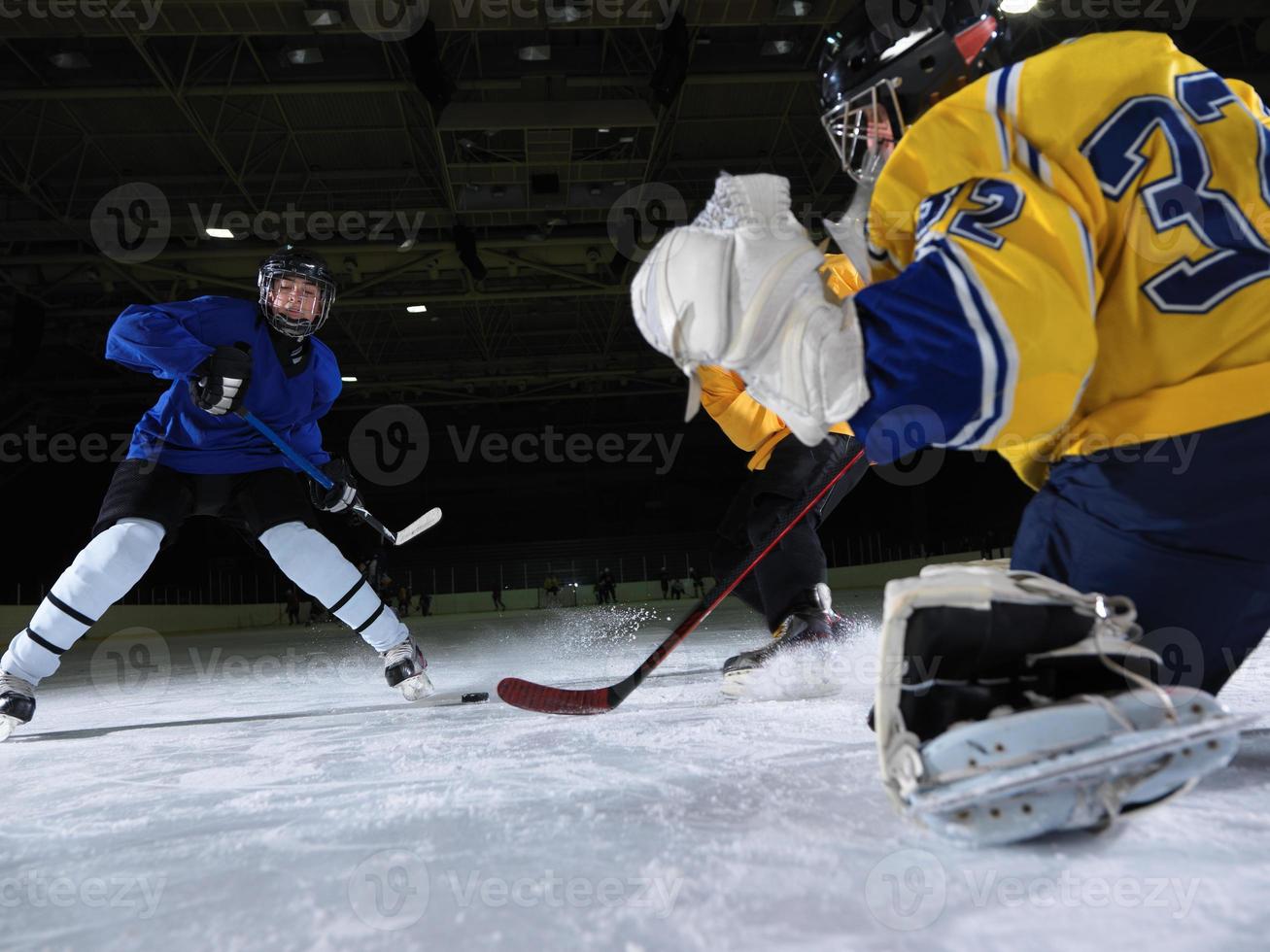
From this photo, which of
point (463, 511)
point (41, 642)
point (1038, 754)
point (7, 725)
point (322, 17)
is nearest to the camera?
point (1038, 754)

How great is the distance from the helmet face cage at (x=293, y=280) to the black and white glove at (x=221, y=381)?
0.19 m

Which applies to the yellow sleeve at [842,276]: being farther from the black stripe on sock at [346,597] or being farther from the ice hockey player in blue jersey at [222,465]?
the black stripe on sock at [346,597]

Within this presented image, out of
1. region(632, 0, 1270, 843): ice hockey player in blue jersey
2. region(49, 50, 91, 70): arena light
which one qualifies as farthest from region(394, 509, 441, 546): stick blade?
region(49, 50, 91, 70): arena light

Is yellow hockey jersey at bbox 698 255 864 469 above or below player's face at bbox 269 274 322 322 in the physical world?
below

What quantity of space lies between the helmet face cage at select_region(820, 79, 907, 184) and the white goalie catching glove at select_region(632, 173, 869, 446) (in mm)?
305

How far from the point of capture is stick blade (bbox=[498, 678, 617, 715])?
1726 millimetres

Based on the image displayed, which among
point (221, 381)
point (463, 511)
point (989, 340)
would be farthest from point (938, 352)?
point (463, 511)

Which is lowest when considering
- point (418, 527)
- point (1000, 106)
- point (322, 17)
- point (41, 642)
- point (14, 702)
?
point (14, 702)

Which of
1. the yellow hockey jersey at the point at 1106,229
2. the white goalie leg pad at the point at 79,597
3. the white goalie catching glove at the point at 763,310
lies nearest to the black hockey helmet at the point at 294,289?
the white goalie leg pad at the point at 79,597

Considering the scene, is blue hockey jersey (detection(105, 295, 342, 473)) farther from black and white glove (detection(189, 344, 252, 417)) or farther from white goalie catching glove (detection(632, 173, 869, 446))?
white goalie catching glove (detection(632, 173, 869, 446))

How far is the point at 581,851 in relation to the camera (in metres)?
0.90

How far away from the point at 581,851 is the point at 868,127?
92 cm

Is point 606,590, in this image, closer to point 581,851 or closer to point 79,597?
point 79,597

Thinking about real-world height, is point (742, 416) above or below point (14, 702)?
above
